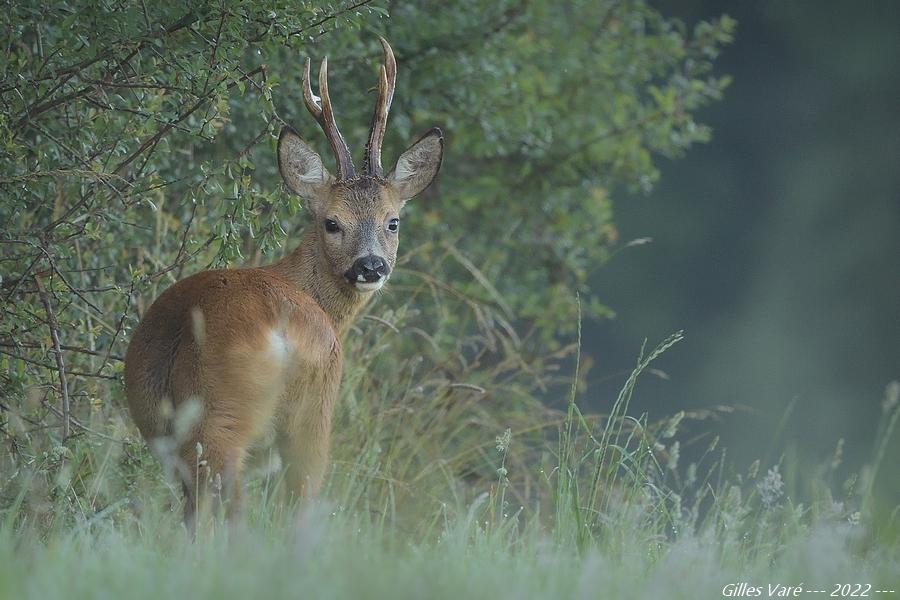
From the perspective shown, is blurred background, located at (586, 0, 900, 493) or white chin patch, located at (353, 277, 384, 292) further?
blurred background, located at (586, 0, 900, 493)

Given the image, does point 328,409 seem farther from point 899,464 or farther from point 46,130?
point 899,464

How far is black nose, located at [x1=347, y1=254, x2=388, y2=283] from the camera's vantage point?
4992 millimetres

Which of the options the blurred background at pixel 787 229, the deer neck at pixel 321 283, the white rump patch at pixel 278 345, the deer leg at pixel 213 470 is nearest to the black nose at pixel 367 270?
the deer neck at pixel 321 283

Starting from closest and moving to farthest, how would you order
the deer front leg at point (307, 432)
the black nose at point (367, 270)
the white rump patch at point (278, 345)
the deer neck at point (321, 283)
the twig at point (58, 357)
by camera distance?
the white rump patch at point (278, 345)
the deer front leg at point (307, 432)
the twig at point (58, 357)
the black nose at point (367, 270)
the deer neck at point (321, 283)

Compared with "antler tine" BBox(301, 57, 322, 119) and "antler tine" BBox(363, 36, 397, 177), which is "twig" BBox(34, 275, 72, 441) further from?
"antler tine" BBox(363, 36, 397, 177)

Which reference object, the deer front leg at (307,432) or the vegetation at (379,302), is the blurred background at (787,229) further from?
the deer front leg at (307,432)

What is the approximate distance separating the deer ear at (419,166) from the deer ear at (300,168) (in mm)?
309

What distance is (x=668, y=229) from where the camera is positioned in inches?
523

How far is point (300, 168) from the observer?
5285 mm

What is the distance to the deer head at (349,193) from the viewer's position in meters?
5.08

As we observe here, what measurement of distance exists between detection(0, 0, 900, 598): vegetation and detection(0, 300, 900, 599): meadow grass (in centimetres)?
2

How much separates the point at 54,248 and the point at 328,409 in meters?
1.08

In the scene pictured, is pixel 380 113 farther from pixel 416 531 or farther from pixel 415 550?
pixel 415 550

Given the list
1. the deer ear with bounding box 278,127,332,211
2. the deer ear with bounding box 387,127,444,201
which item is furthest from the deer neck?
the deer ear with bounding box 387,127,444,201
